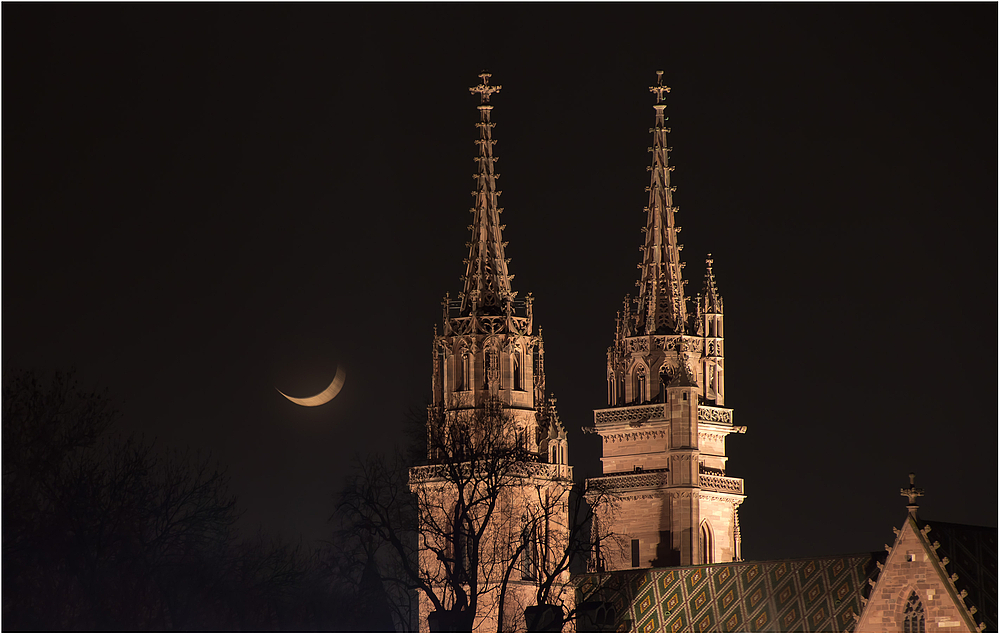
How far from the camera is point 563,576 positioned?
349 ft

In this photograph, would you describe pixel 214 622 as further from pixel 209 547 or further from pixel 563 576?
pixel 563 576

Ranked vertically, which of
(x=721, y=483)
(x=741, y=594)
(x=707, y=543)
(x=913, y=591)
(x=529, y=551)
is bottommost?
(x=913, y=591)

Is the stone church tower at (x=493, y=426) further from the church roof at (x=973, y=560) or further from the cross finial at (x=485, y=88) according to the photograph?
the church roof at (x=973, y=560)

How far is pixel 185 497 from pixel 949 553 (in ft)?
97.8

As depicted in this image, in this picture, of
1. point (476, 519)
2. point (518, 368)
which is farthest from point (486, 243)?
point (476, 519)

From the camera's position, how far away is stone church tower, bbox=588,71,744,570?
11544 centimetres

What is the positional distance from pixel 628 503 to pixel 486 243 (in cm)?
1530

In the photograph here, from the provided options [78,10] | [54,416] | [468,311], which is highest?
[78,10]

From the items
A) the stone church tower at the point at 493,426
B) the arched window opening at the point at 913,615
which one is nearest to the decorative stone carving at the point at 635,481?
the stone church tower at the point at 493,426

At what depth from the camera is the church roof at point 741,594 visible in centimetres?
9694

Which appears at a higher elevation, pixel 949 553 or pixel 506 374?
pixel 506 374

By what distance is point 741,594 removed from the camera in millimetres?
101688

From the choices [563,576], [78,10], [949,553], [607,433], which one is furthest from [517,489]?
[78,10]

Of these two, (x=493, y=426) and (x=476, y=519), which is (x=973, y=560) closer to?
(x=476, y=519)
